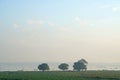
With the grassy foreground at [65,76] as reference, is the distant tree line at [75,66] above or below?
above

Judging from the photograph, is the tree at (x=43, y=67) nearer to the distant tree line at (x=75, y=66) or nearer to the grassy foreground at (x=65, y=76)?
the distant tree line at (x=75, y=66)

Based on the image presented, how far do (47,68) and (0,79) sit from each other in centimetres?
Result: 5113

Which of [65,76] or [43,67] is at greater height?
[43,67]

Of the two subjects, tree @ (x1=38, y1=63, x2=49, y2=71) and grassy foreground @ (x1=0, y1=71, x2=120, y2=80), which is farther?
tree @ (x1=38, y1=63, x2=49, y2=71)

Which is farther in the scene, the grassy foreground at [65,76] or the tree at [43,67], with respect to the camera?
the tree at [43,67]

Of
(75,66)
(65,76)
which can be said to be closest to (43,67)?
(75,66)

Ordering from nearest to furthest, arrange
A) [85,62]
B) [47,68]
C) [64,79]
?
[64,79] < [47,68] < [85,62]

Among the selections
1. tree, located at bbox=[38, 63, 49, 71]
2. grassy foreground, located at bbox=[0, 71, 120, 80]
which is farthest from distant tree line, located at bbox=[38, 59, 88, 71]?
grassy foreground, located at bbox=[0, 71, 120, 80]

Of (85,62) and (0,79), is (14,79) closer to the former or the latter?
(0,79)

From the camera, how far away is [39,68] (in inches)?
4557

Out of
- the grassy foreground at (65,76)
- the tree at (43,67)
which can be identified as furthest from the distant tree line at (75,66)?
the grassy foreground at (65,76)

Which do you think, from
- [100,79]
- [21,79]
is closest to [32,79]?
[21,79]

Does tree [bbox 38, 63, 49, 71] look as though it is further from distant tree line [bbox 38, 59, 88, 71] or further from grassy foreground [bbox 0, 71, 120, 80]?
grassy foreground [bbox 0, 71, 120, 80]

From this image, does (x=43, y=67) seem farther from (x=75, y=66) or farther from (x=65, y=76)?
(x=65, y=76)
